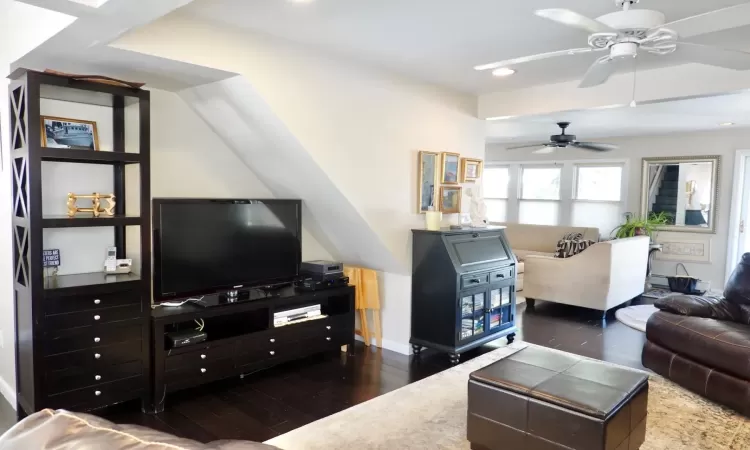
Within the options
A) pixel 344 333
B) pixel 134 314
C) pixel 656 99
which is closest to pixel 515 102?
pixel 656 99

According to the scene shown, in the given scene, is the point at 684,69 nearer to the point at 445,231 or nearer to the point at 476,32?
the point at 476,32

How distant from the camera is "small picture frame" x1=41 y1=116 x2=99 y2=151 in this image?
3004 millimetres

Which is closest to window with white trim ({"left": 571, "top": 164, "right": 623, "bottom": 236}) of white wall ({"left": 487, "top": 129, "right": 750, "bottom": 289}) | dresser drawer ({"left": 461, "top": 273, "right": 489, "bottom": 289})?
white wall ({"left": 487, "top": 129, "right": 750, "bottom": 289})

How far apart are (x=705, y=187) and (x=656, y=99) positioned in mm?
4386

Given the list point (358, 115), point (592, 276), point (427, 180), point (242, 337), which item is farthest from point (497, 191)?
point (242, 337)

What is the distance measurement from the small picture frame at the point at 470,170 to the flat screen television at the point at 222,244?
1617mm

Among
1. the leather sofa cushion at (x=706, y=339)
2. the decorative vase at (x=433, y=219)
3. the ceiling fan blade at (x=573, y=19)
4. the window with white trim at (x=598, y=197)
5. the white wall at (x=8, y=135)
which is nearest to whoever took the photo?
the ceiling fan blade at (x=573, y=19)

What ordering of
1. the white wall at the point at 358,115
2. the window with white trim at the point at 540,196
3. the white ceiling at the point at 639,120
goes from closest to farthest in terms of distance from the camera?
the white wall at the point at 358,115 < the white ceiling at the point at 639,120 < the window with white trim at the point at 540,196

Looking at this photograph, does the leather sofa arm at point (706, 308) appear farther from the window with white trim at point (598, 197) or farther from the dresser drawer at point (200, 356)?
the window with white trim at point (598, 197)

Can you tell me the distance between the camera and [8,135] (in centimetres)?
305

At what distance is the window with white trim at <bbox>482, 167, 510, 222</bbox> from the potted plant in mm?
2216

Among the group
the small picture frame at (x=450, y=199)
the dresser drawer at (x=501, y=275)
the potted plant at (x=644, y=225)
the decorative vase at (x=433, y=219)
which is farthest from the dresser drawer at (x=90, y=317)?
the potted plant at (x=644, y=225)

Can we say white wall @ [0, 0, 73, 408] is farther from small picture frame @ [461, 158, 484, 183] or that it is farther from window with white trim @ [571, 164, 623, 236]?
window with white trim @ [571, 164, 623, 236]

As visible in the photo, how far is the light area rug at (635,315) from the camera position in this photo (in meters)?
5.35
